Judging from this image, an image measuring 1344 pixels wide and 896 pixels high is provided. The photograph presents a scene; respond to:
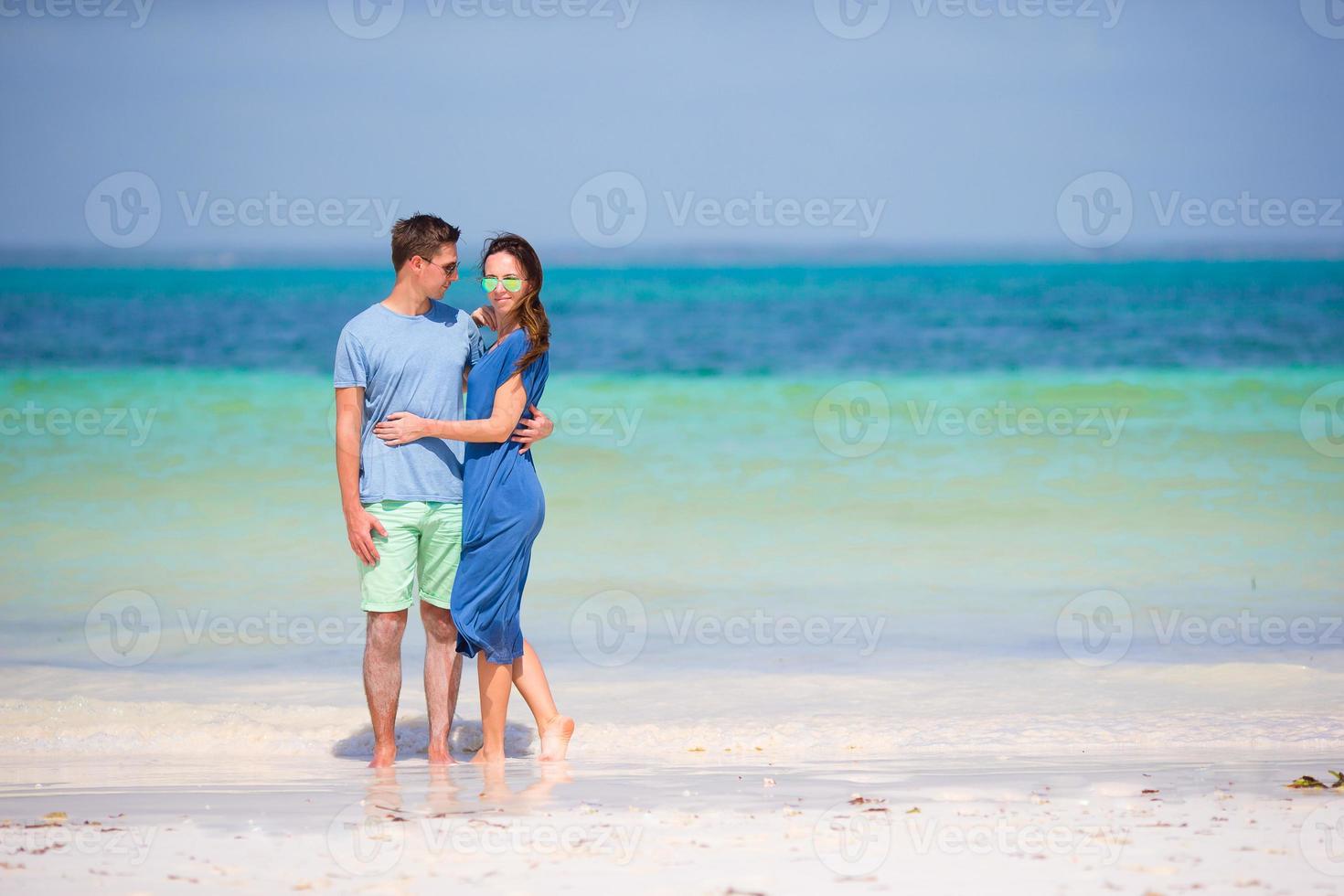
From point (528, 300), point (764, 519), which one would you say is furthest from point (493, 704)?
point (764, 519)

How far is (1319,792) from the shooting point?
3246 millimetres

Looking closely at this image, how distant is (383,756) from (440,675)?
0.91 feet

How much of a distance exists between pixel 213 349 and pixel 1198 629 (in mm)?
21592

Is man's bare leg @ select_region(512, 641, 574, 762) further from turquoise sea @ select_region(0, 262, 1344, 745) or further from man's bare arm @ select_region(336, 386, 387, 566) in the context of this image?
turquoise sea @ select_region(0, 262, 1344, 745)

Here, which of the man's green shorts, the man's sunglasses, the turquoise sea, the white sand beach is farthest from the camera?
the turquoise sea

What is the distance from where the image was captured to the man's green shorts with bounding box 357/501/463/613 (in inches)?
150

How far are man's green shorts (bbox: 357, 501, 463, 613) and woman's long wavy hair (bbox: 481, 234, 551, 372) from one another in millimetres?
504

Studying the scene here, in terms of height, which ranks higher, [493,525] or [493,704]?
[493,525]

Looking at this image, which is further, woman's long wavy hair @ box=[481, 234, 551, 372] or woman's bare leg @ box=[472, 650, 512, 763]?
woman's bare leg @ box=[472, 650, 512, 763]

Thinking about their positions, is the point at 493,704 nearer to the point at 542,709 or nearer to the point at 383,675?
the point at 542,709

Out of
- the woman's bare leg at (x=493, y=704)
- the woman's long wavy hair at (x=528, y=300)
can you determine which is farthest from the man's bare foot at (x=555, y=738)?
the woman's long wavy hair at (x=528, y=300)

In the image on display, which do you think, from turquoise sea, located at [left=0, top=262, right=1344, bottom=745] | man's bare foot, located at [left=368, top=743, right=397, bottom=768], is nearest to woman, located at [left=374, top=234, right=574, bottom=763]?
man's bare foot, located at [left=368, top=743, right=397, bottom=768]

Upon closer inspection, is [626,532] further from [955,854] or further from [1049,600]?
[955,854]

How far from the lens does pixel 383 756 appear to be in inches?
150
